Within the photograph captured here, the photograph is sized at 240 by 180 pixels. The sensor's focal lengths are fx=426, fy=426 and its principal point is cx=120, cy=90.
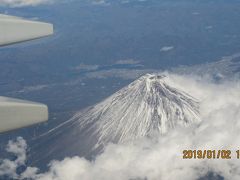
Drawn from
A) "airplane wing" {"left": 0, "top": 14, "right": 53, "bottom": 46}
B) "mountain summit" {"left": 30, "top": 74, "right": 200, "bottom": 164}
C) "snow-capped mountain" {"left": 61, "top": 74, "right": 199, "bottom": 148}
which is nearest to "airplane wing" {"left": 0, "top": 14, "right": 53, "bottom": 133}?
"airplane wing" {"left": 0, "top": 14, "right": 53, "bottom": 46}

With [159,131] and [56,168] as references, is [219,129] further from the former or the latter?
[56,168]

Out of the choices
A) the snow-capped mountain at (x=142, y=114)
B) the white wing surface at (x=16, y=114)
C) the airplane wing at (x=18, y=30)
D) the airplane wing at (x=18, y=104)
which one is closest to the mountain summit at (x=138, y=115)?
the snow-capped mountain at (x=142, y=114)

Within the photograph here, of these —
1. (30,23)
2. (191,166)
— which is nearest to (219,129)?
(191,166)

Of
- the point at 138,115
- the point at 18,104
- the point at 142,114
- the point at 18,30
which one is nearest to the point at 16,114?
the point at 18,104

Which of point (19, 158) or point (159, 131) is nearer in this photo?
point (159, 131)

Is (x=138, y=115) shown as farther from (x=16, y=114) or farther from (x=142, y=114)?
(x=16, y=114)

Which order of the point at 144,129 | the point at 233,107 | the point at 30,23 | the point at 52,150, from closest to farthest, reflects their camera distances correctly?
the point at 30,23
the point at 144,129
the point at 52,150
the point at 233,107

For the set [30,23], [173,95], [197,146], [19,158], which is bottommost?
[19,158]
